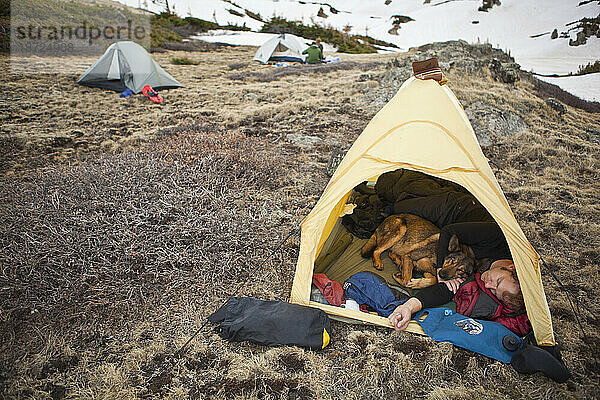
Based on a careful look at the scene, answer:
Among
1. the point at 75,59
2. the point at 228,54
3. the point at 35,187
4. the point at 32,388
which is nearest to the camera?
the point at 32,388

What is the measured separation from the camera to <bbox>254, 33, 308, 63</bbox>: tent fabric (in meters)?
15.9

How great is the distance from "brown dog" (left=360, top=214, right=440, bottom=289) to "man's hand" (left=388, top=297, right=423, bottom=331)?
471mm

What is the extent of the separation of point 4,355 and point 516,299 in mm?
3819

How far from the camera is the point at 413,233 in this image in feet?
11.5

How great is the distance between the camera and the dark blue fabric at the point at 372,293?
2846 mm

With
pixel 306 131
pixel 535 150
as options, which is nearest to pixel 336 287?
pixel 306 131

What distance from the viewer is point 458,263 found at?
3.04m

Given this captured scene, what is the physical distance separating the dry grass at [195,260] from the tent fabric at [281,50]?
34.0 feet

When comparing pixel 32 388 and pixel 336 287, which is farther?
pixel 336 287

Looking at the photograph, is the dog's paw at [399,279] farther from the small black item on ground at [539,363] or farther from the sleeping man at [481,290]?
the small black item on ground at [539,363]

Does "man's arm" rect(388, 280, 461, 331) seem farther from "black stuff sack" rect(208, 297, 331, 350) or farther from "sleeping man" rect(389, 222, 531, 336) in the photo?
"black stuff sack" rect(208, 297, 331, 350)

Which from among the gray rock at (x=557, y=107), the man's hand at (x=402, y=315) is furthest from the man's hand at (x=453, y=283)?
the gray rock at (x=557, y=107)

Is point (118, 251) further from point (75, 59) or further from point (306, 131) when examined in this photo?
point (75, 59)

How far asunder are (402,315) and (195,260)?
2.01m
